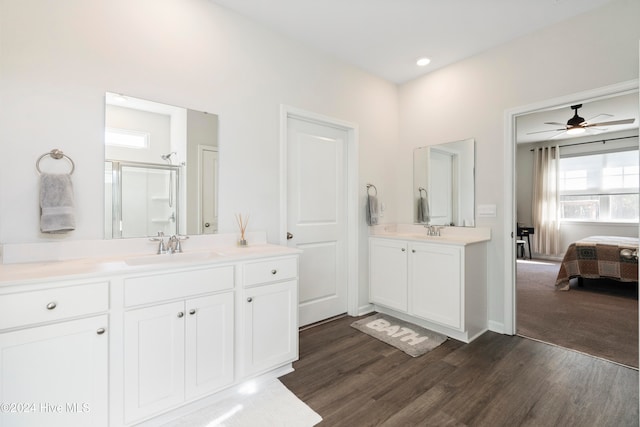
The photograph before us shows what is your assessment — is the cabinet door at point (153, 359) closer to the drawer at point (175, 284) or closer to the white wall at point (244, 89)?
the drawer at point (175, 284)

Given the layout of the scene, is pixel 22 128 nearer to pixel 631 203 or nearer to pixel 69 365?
pixel 69 365

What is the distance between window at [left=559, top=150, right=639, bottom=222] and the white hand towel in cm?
822

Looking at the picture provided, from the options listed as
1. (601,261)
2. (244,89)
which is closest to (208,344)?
(244,89)

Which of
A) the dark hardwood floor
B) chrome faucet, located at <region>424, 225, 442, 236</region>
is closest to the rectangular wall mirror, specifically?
the dark hardwood floor

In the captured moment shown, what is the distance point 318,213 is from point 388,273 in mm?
977

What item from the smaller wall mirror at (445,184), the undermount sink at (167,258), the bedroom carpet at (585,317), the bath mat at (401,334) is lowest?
the bath mat at (401,334)

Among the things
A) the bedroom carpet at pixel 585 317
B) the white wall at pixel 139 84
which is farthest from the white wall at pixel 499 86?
the white wall at pixel 139 84

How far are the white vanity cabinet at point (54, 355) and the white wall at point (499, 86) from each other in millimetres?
3048

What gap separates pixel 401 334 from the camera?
2.76m

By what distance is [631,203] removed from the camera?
5691mm

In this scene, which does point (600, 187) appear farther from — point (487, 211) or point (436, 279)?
point (436, 279)

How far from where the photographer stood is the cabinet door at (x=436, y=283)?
2.59 meters

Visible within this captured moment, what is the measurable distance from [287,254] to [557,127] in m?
5.96

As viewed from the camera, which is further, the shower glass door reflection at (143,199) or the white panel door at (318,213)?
the white panel door at (318,213)
